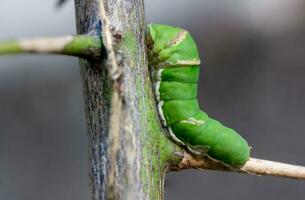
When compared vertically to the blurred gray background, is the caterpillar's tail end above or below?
above

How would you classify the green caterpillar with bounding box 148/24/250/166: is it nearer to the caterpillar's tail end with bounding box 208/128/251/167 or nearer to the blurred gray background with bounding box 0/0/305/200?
the caterpillar's tail end with bounding box 208/128/251/167

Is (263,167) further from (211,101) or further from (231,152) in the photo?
(211,101)

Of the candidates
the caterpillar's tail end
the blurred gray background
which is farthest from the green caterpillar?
the blurred gray background

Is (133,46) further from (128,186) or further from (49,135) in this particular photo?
(49,135)

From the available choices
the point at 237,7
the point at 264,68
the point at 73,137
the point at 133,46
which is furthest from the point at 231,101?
the point at 133,46

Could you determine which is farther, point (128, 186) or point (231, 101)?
point (231, 101)
